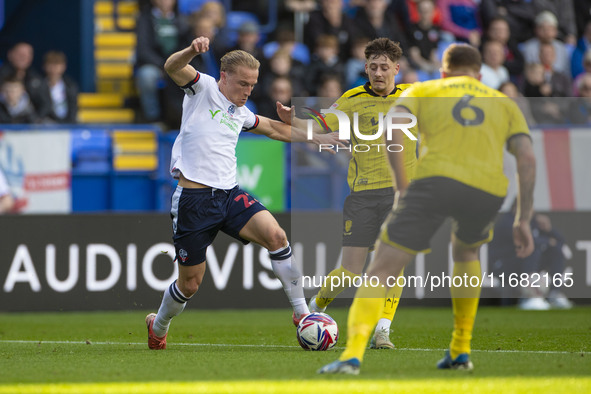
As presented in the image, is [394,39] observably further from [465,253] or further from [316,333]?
[465,253]

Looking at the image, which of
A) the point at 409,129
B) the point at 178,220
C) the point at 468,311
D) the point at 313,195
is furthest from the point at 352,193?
the point at 313,195

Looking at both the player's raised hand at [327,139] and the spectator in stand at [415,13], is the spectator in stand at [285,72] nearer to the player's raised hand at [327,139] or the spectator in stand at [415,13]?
the spectator in stand at [415,13]

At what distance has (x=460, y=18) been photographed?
17.4 metres

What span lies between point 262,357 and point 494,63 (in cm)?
973

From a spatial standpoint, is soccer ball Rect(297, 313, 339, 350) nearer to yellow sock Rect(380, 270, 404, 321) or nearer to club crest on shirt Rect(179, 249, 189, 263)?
yellow sock Rect(380, 270, 404, 321)

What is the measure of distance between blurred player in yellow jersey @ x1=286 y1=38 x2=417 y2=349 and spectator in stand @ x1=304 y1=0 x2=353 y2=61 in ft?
26.1

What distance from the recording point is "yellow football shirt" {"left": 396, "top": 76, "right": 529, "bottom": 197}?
6.09 metres

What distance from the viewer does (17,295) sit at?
12766 millimetres

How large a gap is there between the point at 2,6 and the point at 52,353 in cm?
1278

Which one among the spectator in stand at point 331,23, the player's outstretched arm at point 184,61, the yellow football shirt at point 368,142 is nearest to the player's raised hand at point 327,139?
the yellow football shirt at point 368,142

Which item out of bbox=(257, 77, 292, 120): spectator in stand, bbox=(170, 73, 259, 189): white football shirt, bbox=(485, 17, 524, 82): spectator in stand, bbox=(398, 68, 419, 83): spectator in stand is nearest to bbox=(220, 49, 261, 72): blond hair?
bbox=(170, 73, 259, 189): white football shirt

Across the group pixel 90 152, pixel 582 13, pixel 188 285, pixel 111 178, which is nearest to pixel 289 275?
pixel 188 285

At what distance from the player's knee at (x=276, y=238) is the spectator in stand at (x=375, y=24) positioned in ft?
29.1

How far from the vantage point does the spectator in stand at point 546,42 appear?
1692 centimetres
